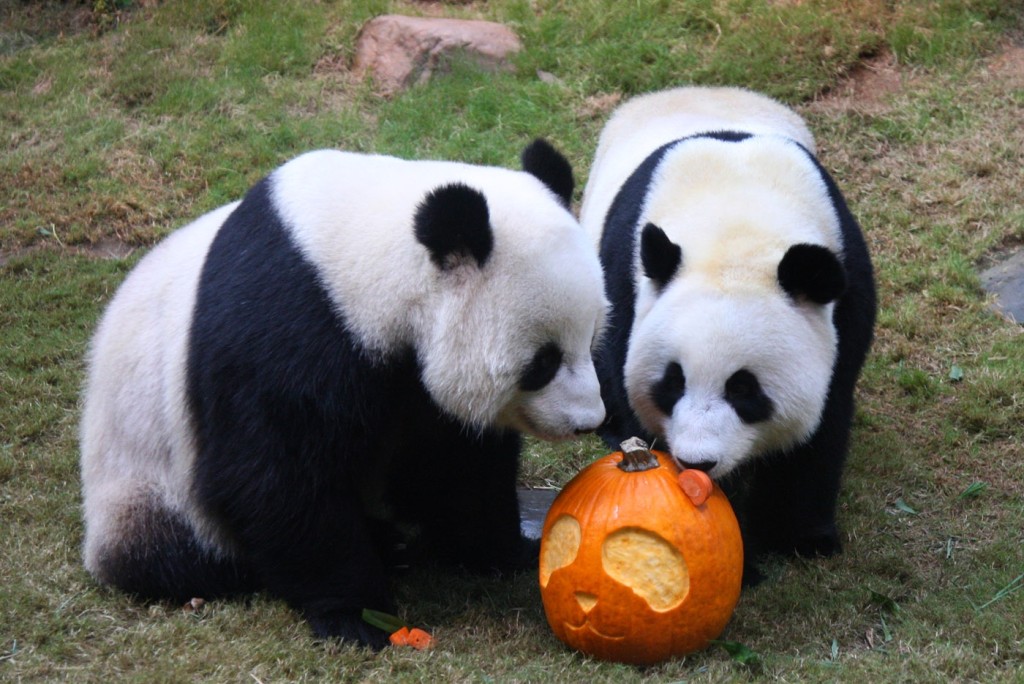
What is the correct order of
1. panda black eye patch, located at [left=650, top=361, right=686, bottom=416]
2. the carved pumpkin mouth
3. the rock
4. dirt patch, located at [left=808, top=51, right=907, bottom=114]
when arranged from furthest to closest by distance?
the rock → dirt patch, located at [left=808, top=51, right=907, bottom=114] → panda black eye patch, located at [left=650, top=361, right=686, bottom=416] → the carved pumpkin mouth

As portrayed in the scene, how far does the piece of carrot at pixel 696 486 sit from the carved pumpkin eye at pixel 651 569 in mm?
189

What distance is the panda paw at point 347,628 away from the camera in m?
3.78

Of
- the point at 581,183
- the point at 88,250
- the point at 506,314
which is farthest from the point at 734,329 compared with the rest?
the point at 88,250

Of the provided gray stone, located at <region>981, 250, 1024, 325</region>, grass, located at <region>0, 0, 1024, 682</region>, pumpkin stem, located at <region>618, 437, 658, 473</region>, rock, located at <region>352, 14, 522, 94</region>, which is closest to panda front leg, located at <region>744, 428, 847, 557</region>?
grass, located at <region>0, 0, 1024, 682</region>

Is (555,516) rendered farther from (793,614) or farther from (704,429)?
(793,614)

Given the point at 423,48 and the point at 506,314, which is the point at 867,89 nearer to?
the point at 423,48

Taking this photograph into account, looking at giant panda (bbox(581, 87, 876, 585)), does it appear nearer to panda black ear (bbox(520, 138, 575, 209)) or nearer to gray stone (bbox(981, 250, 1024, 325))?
panda black ear (bbox(520, 138, 575, 209))

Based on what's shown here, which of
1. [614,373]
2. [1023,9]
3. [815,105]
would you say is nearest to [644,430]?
[614,373]

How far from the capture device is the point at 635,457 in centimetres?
369

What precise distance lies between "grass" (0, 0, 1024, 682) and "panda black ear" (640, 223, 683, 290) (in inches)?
47.2

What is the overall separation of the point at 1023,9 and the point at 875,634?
22.2 feet

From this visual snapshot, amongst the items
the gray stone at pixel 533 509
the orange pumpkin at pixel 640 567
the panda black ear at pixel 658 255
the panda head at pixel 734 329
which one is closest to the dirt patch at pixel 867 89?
the panda head at pixel 734 329

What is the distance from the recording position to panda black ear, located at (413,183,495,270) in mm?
3402

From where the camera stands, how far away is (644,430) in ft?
14.5
